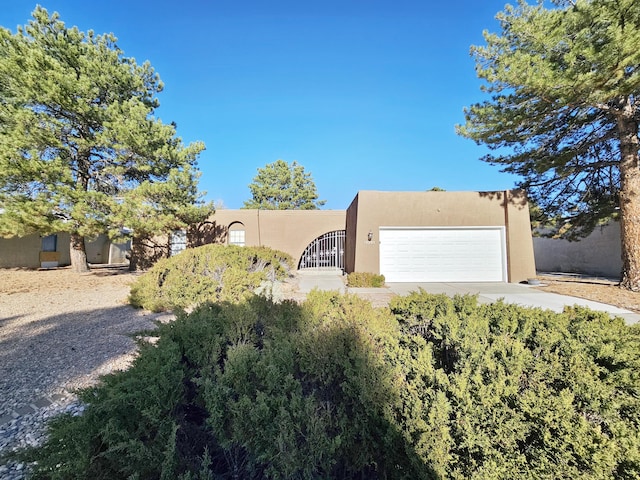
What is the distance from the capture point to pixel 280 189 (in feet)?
106

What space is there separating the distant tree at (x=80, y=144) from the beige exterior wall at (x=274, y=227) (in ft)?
9.43

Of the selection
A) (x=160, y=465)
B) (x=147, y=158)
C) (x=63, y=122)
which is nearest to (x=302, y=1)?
(x=147, y=158)

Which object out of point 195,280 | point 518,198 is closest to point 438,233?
point 518,198

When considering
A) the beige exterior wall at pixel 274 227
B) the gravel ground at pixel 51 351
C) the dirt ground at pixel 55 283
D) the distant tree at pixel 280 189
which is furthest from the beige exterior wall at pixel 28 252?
the distant tree at pixel 280 189

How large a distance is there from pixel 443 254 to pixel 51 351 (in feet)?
40.3

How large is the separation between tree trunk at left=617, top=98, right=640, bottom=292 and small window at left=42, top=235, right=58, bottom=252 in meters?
27.5

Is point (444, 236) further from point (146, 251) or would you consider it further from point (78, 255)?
point (78, 255)

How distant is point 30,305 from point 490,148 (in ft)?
50.1

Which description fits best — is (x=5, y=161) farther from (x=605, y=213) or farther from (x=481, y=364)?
(x=605, y=213)

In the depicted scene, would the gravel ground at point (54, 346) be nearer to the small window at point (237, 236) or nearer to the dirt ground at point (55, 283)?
the dirt ground at point (55, 283)

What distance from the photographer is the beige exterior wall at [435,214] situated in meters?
12.3

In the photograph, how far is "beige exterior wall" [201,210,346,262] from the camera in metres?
16.3

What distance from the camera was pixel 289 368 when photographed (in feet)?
5.93

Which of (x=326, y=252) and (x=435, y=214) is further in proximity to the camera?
(x=326, y=252)
